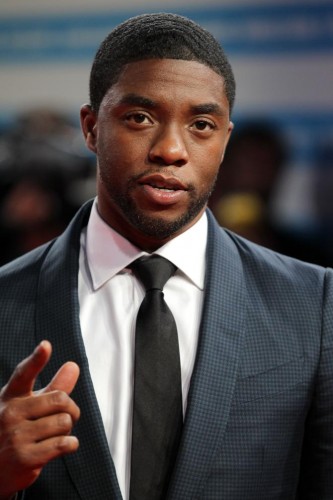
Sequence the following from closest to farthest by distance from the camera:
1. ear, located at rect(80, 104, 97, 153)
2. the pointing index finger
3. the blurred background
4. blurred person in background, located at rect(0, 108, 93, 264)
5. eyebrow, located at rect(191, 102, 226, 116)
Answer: the pointing index finger, eyebrow, located at rect(191, 102, 226, 116), ear, located at rect(80, 104, 97, 153), blurred person in background, located at rect(0, 108, 93, 264), the blurred background

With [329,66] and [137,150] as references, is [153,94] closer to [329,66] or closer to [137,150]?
[137,150]

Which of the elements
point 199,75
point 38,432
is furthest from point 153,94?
point 38,432

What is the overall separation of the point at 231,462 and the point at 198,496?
0.08 meters

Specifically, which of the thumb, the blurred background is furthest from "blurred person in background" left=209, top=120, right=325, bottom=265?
the thumb

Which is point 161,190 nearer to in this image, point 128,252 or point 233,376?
point 128,252

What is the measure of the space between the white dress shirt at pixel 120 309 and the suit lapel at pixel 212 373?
3cm

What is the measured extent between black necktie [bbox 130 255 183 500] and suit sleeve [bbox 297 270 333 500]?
25 cm

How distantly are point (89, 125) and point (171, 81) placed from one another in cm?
25

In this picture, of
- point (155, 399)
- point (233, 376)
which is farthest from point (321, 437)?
point (155, 399)

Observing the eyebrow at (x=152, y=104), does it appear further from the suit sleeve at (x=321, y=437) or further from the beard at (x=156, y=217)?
the suit sleeve at (x=321, y=437)

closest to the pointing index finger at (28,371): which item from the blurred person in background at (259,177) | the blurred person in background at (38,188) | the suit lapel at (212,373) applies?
the suit lapel at (212,373)

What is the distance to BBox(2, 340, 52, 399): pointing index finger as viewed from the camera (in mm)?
1543

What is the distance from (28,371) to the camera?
156 centimetres

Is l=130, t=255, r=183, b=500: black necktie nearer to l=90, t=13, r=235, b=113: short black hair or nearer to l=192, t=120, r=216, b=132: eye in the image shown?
l=192, t=120, r=216, b=132: eye
